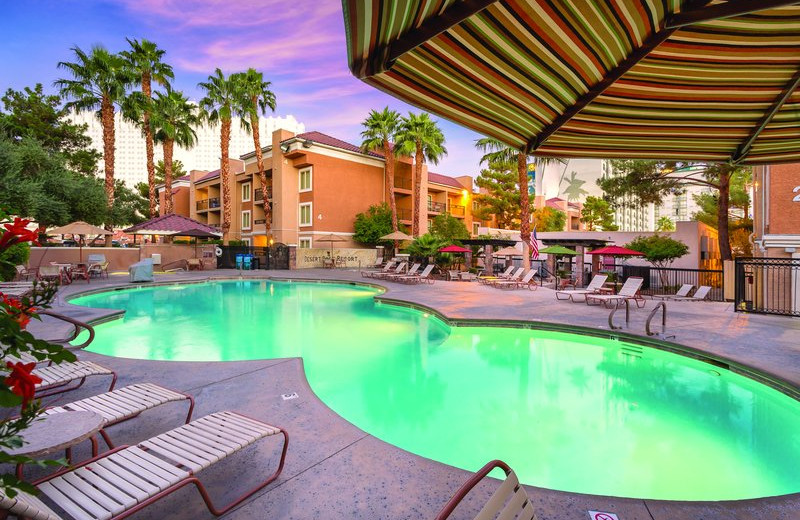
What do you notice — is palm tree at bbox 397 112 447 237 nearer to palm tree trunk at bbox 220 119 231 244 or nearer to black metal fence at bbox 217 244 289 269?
black metal fence at bbox 217 244 289 269

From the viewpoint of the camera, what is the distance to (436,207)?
37.0m

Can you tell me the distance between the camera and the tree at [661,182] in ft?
65.9

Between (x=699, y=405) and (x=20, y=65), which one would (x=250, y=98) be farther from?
(x=20, y=65)

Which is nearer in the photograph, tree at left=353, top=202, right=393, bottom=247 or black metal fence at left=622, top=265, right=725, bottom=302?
black metal fence at left=622, top=265, right=725, bottom=302

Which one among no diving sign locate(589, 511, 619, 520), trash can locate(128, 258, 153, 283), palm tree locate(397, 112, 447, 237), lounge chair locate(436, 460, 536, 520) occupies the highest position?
palm tree locate(397, 112, 447, 237)

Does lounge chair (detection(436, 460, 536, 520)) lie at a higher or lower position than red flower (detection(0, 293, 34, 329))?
lower

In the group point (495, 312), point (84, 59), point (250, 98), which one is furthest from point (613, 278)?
point (84, 59)

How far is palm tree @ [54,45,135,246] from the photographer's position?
21.8 metres

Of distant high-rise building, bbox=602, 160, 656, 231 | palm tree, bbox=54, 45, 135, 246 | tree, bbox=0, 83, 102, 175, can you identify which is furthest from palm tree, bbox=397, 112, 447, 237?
distant high-rise building, bbox=602, 160, 656, 231

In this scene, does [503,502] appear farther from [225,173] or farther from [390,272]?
[225,173]

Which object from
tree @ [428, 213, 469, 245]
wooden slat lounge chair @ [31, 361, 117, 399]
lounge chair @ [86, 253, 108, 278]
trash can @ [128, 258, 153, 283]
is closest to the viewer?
Result: wooden slat lounge chair @ [31, 361, 117, 399]

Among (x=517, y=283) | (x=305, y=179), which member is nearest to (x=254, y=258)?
(x=305, y=179)

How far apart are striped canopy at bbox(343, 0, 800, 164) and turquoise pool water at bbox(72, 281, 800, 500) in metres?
3.29

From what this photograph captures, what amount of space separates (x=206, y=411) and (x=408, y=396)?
300 centimetres
